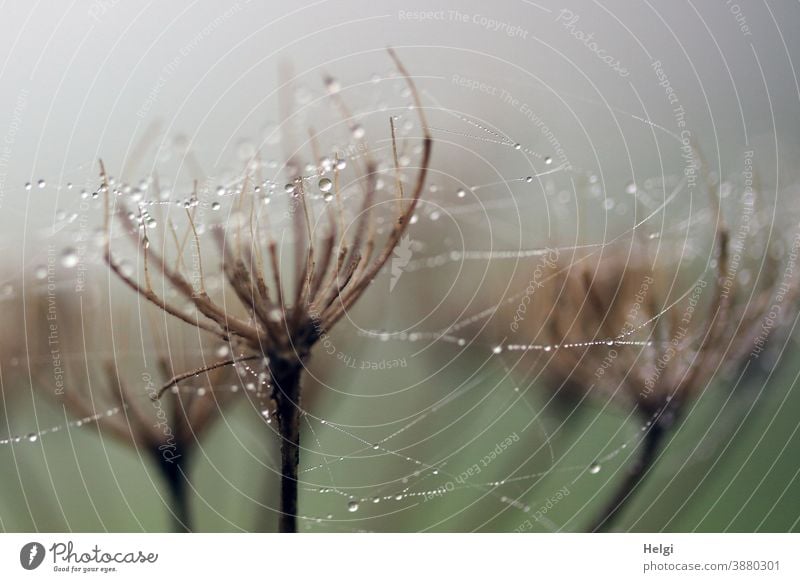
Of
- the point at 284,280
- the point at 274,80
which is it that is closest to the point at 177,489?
the point at 284,280

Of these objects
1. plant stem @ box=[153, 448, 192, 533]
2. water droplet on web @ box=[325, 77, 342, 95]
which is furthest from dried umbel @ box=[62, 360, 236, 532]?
water droplet on web @ box=[325, 77, 342, 95]

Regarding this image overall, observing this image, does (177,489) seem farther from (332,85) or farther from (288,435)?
(332,85)

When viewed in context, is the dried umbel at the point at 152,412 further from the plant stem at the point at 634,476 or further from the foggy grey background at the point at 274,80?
the plant stem at the point at 634,476

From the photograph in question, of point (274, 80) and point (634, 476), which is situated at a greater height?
point (274, 80)

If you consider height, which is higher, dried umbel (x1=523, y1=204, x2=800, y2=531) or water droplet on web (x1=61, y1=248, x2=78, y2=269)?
water droplet on web (x1=61, y1=248, x2=78, y2=269)

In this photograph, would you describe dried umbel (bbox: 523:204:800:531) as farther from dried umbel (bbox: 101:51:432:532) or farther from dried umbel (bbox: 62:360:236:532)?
dried umbel (bbox: 62:360:236:532)
